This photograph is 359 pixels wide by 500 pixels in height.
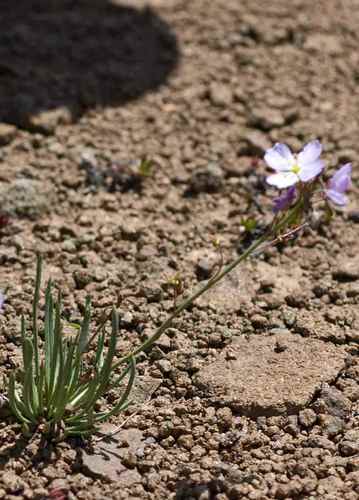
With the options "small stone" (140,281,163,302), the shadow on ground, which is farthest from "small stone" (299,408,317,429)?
the shadow on ground

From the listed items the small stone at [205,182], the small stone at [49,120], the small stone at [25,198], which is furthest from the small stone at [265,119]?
the small stone at [25,198]

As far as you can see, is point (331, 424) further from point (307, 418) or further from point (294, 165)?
point (294, 165)

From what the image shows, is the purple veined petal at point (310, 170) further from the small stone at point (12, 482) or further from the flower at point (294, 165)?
the small stone at point (12, 482)

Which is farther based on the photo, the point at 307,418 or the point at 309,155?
the point at 307,418

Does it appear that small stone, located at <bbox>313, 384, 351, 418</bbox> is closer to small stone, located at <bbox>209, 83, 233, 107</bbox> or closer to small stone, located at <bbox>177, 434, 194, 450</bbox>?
small stone, located at <bbox>177, 434, 194, 450</bbox>

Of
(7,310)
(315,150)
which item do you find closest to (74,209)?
(7,310)

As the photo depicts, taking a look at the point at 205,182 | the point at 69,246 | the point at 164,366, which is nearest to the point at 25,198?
the point at 69,246

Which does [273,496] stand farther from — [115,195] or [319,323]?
[115,195]
